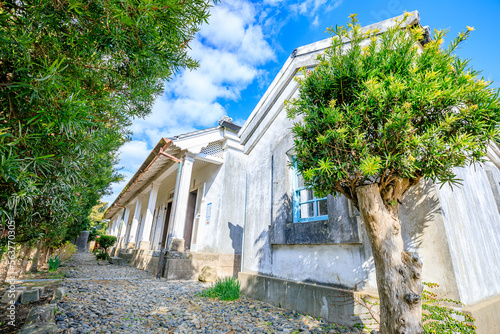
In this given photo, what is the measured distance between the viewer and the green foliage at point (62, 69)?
1488 mm

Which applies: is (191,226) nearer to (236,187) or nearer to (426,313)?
(236,187)

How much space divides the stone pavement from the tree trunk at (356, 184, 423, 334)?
1.26 meters

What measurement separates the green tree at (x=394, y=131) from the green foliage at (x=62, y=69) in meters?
1.64

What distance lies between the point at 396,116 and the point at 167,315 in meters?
4.17

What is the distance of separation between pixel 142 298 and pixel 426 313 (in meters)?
4.72

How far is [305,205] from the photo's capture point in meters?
4.45

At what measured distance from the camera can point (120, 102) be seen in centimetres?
298

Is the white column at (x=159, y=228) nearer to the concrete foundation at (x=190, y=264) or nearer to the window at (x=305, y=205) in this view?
the concrete foundation at (x=190, y=264)

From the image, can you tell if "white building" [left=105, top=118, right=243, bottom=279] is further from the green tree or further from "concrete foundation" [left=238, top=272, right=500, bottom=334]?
the green tree

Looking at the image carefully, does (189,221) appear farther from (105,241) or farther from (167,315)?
(105,241)

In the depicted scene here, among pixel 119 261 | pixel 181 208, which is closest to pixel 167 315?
pixel 181 208

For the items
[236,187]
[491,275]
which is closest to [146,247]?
[236,187]

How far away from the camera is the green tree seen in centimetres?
196

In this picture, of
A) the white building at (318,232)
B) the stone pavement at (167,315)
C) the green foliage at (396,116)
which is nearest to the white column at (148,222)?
the white building at (318,232)
